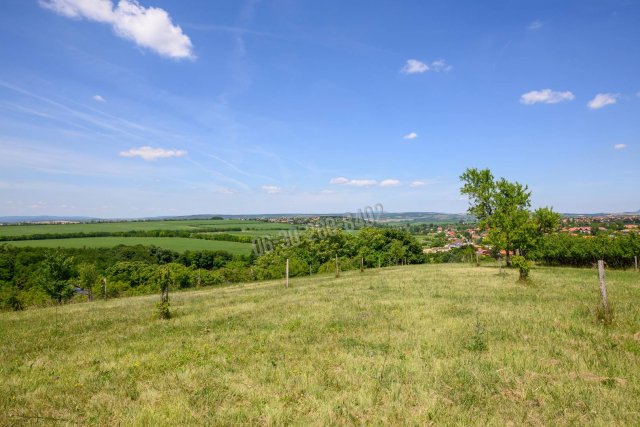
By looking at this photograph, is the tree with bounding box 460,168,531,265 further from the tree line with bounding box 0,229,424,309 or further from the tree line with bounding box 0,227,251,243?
the tree line with bounding box 0,227,251,243

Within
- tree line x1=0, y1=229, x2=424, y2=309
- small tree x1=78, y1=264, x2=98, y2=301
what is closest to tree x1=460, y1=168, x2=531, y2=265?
tree line x1=0, y1=229, x2=424, y2=309

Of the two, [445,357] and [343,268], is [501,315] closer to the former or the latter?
[445,357]

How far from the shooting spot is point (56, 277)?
37.3m

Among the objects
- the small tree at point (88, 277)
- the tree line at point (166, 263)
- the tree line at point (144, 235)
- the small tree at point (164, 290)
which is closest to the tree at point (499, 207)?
the tree line at point (166, 263)

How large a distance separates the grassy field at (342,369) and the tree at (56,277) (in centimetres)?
2632

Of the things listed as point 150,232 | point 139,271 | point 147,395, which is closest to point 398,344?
point 147,395

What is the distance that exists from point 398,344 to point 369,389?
3.35 metres

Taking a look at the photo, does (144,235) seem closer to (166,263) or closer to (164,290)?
(166,263)

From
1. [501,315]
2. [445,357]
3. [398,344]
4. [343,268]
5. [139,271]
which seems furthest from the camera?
[139,271]

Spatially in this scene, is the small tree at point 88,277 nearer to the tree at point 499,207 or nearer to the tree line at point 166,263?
the tree line at point 166,263

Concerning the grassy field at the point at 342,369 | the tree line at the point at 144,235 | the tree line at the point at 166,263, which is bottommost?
the tree line at the point at 166,263

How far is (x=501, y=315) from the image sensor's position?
43.8 feet

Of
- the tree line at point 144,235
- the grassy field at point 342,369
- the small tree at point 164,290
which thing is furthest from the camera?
the tree line at point 144,235

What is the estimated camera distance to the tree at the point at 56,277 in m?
36.8
